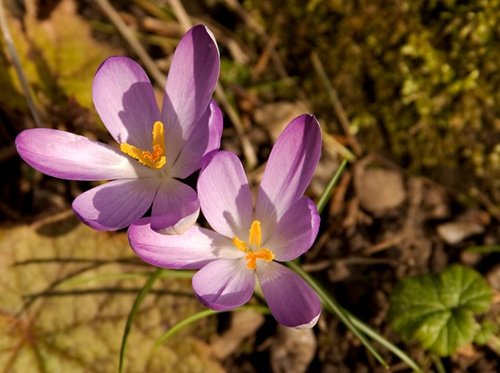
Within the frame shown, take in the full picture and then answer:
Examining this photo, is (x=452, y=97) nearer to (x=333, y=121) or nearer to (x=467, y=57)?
(x=467, y=57)

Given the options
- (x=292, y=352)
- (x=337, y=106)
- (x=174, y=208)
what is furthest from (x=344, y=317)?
(x=337, y=106)

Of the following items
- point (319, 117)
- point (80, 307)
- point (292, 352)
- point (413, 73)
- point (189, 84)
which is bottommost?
point (292, 352)

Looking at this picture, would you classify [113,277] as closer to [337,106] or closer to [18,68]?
[18,68]

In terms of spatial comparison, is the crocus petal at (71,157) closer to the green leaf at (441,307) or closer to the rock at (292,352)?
the rock at (292,352)

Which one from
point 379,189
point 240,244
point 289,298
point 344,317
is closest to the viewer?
point 289,298

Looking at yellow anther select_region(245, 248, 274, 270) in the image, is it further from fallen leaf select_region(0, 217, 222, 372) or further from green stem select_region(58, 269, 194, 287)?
fallen leaf select_region(0, 217, 222, 372)

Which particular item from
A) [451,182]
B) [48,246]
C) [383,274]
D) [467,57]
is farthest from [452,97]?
[48,246]

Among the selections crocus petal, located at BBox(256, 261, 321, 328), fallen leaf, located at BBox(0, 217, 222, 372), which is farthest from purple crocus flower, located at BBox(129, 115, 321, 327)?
fallen leaf, located at BBox(0, 217, 222, 372)
